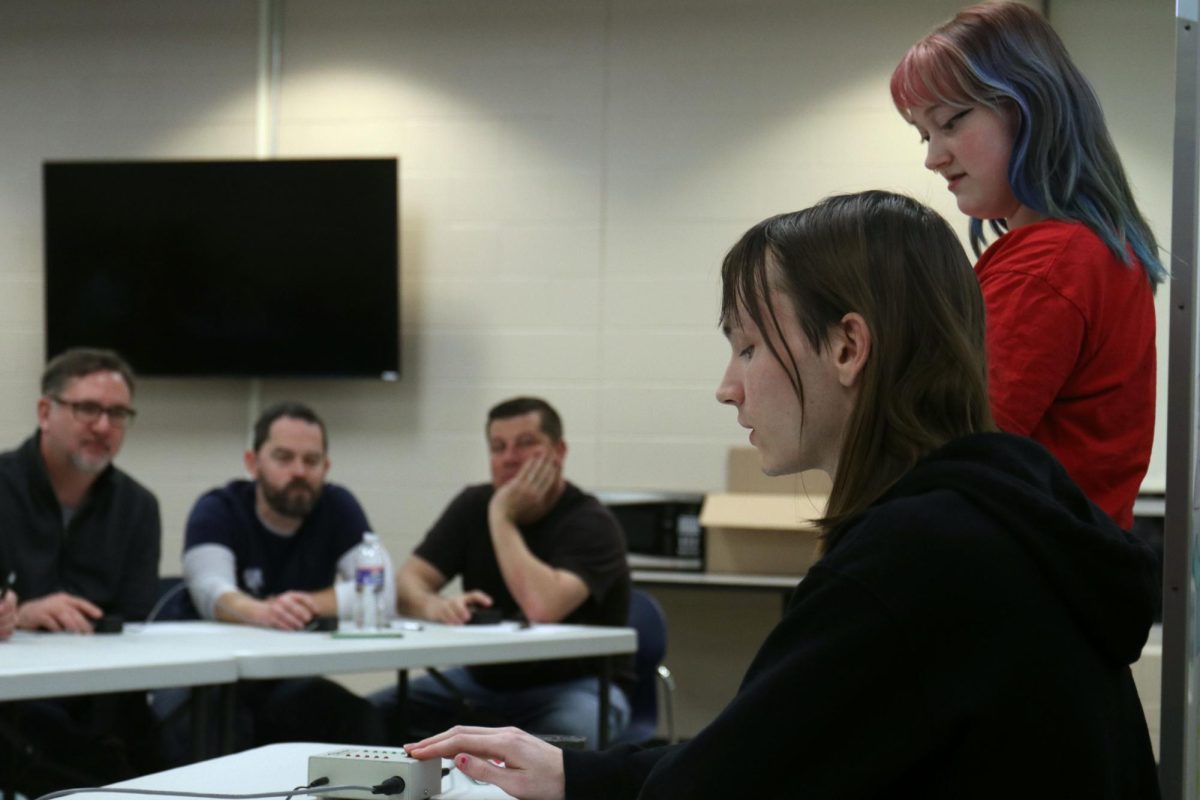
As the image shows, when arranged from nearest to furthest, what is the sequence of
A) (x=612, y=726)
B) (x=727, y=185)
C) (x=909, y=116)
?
1. (x=909, y=116)
2. (x=612, y=726)
3. (x=727, y=185)

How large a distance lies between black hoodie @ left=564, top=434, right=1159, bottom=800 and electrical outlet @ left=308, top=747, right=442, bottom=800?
0.43 metres

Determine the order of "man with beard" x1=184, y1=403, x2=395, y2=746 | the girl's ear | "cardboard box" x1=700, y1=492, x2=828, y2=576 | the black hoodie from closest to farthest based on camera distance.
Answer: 1. the black hoodie
2. the girl's ear
3. "man with beard" x1=184, y1=403, x2=395, y2=746
4. "cardboard box" x1=700, y1=492, x2=828, y2=576

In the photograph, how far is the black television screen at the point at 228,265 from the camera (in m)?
5.41

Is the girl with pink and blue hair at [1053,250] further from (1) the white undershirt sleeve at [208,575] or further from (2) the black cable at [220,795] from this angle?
(1) the white undershirt sleeve at [208,575]

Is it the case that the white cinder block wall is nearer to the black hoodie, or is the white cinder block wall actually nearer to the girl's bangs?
the girl's bangs

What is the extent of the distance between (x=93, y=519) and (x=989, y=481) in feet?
9.78

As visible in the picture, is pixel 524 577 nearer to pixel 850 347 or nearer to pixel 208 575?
pixel 208 575

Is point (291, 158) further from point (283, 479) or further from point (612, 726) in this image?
point (612, 726)

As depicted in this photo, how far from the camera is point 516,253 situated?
553 cm

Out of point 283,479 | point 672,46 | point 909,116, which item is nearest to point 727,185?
point 672,46

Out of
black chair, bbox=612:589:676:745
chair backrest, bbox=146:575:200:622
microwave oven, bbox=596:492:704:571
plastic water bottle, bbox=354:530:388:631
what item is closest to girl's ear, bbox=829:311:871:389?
plastic water bottle, bbox=354:530:388:631

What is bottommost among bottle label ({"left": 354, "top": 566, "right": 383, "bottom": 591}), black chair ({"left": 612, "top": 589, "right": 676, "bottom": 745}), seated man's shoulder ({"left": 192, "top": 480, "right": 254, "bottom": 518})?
black chair ({"left": 612, "top": 589, "right": 676, "bottom": 745})

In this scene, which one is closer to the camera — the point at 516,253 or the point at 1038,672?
the point at 1038,672

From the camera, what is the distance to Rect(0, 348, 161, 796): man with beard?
3.07 m
